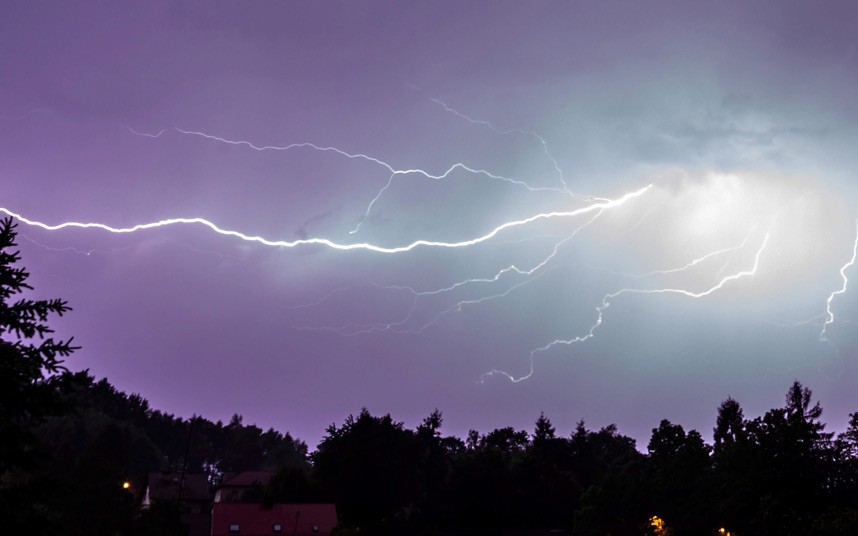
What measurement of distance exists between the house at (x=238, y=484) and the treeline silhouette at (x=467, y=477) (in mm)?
7554

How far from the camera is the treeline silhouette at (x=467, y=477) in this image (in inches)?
391

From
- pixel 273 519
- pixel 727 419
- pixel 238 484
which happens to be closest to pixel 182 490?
pixel 238 484

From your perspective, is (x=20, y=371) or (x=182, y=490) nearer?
(x=20, y=371)

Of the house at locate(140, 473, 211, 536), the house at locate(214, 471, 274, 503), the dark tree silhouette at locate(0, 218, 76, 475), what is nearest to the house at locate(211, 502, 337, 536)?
the house at locate(140, 473, 211, 536)

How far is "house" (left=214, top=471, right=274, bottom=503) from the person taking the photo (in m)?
76.9

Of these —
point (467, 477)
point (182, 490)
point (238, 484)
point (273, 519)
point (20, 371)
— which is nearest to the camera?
point (20, 371)

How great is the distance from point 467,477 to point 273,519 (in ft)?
48.0

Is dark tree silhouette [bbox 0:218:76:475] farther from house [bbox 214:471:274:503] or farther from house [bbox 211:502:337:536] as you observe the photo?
house [bbox 214:471:274:503]

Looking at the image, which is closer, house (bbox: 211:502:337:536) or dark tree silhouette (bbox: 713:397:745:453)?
house (bbox: 211:502:337:536)

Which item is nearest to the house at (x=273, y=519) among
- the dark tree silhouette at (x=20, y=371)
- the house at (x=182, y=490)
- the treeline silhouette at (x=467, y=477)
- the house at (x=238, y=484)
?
the treeline silhouette at (x=467, y=477)

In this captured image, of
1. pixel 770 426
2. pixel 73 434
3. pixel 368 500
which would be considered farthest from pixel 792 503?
pixel 73 434

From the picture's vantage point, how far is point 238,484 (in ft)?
264

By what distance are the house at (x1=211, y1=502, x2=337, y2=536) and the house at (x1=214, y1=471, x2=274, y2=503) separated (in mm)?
26619

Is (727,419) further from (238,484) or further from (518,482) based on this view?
(238,484)
